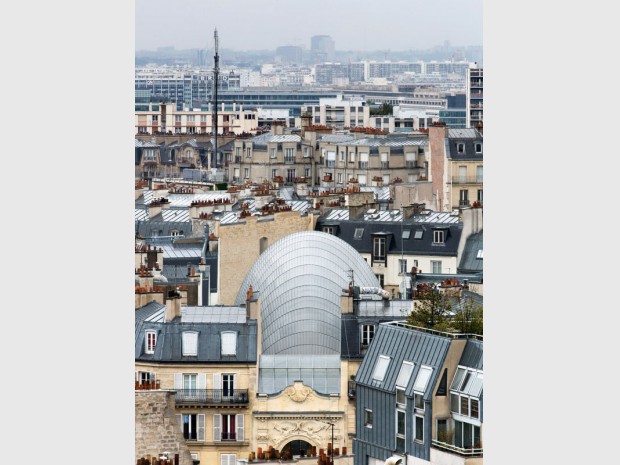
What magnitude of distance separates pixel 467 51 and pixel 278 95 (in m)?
40.3

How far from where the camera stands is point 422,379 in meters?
24.2

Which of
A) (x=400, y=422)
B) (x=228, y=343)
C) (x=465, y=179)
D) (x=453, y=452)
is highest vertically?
(x=465, y=179)

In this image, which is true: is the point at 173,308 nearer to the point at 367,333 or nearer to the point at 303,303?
the point at 367,333

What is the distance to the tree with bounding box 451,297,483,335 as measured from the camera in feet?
83.3

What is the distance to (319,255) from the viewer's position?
31359 mm

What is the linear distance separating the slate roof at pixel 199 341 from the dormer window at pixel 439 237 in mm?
9130

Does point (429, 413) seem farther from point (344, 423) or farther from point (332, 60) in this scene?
point (332, 60)

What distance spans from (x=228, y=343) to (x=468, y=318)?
278cm

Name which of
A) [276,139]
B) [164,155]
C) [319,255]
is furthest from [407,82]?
[319,255]

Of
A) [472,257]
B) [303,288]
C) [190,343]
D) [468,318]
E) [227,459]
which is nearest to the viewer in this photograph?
[227,459]

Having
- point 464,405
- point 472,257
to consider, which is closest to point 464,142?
point 472,257

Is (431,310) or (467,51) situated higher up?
(467,51)

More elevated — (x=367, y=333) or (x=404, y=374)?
(x=367, y=333)

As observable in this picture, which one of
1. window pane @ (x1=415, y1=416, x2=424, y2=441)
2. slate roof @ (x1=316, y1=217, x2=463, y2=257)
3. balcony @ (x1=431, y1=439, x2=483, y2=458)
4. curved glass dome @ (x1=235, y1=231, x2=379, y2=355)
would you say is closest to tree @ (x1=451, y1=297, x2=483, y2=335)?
window pane @ (x1=415, y1=416, x2=424, y2=441)
